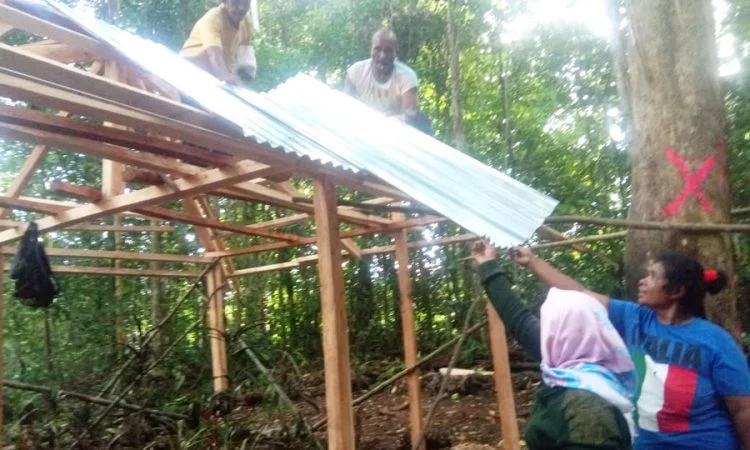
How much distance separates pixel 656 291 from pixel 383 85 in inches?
150

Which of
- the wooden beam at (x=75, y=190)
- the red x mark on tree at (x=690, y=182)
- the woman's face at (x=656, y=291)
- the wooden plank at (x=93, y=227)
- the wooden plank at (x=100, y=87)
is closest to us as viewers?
the wooden plank at (x=100, y=87)

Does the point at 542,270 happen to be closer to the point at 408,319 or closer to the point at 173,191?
the point at 173,191

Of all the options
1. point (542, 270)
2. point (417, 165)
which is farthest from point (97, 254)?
point (542, 270)

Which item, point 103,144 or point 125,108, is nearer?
point 125,108

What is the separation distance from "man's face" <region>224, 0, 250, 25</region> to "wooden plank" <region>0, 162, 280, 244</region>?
2057mm

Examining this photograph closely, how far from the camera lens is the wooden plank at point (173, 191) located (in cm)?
350

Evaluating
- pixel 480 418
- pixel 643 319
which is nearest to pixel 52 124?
pixel 643 319

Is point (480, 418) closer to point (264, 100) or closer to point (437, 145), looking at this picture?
point (437, 145)

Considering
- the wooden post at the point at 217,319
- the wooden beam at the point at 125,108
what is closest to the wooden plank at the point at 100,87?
the wooden beam at the point at 125,108

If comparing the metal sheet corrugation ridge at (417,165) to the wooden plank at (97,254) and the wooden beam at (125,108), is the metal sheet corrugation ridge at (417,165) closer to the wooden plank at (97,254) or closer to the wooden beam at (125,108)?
the wooden beam at (125,108)

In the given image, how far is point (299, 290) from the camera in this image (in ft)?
40.9

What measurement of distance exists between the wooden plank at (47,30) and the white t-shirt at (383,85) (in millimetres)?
3056

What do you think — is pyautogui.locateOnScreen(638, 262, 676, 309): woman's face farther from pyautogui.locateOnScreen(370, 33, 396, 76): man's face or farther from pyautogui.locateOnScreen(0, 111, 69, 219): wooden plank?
pyautogui.locateOnScreen(370, 33, 396, 76): man's face

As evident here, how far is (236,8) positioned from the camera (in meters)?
5.30
